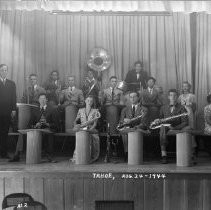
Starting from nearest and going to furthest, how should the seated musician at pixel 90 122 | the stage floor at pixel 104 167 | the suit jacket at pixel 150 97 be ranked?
the stage floor at pixel 104 167, the seated musician at pixel 90 122, the suit jacket at pixel 150 97

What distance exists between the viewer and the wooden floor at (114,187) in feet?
19.0

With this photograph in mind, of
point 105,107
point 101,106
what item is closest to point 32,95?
point 101,106

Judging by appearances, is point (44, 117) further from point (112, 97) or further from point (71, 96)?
point (112, 97)

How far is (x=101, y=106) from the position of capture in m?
8.38

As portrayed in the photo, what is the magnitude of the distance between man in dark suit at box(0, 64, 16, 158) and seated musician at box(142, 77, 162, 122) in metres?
2.59

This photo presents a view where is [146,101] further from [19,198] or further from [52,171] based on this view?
[19,198]

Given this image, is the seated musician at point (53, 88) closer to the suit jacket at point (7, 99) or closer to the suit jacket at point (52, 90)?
the suit jacket at point (52, 90)

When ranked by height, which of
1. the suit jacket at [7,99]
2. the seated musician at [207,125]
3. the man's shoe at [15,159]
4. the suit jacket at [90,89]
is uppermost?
the suit jacket at [90,89]

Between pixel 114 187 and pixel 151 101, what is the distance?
9.93 ft

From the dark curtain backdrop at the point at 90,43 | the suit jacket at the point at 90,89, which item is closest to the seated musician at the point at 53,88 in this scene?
the suit jacket at the point at 90,89

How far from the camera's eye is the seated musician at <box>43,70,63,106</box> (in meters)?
8.67

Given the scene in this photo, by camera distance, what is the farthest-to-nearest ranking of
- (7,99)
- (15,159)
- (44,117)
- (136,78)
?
(136,78) → (44,117) → (7,99) → (15,159)

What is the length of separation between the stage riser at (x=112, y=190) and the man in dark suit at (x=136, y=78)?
3664 mm

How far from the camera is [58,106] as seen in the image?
324 inches
